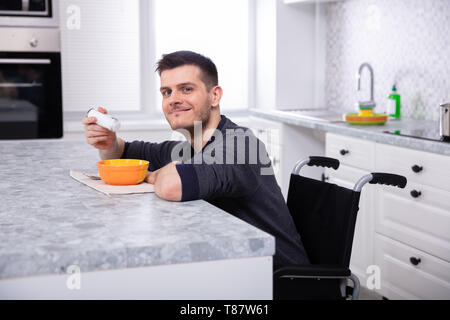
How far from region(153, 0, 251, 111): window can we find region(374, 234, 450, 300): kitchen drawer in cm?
232

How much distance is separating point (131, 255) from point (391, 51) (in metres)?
3.31

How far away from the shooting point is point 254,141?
5.68ft

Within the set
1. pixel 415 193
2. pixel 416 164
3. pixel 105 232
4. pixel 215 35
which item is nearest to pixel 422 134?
pixel 416 164

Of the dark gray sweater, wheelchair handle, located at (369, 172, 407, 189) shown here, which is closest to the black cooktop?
wheelchair handle, located at (369, 172, 407, 189)

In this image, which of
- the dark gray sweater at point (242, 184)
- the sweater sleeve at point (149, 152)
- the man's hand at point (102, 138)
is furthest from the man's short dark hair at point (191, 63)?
the sweater sleeve at point (149, 152)

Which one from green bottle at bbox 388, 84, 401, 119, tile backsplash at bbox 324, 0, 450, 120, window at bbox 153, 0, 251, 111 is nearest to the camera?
tile backsplash at bbox 324, 0, 450, 120

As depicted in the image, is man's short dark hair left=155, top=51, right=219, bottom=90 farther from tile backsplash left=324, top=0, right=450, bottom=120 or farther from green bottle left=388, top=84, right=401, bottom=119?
green bottle left=388, top=84, right=401, bottom=119

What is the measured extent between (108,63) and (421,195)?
268 cm

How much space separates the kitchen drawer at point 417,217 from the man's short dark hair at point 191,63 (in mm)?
1273

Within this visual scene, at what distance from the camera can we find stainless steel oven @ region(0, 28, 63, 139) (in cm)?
406

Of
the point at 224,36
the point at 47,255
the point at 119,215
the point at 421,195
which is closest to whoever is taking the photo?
the point at 47,255

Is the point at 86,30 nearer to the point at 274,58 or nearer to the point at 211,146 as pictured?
the point at 274,58

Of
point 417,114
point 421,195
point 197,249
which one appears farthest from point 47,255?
point 417,114

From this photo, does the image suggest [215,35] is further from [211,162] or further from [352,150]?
[211,162]
